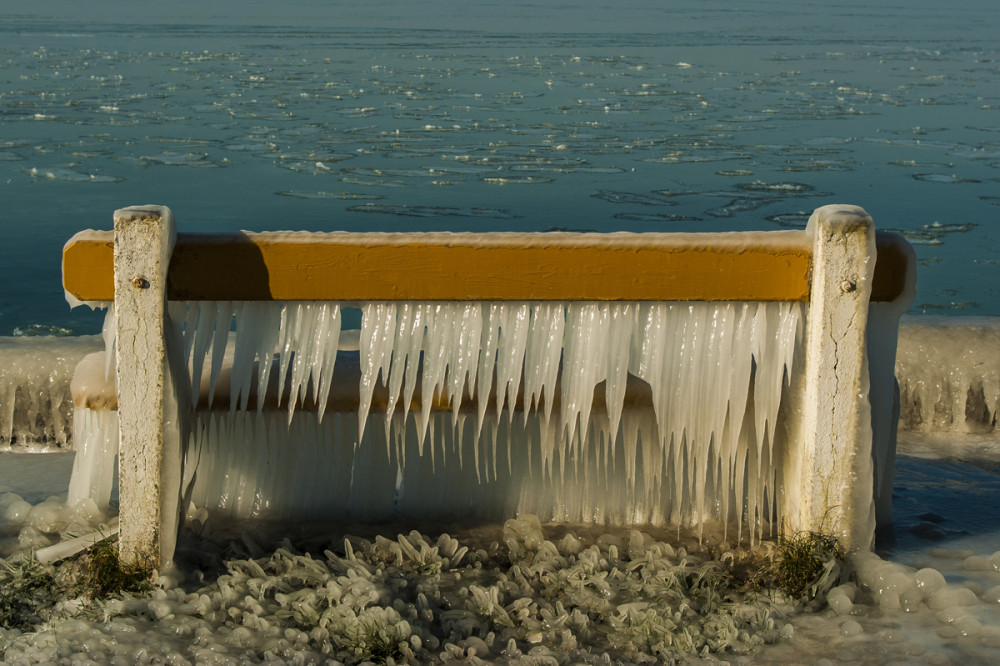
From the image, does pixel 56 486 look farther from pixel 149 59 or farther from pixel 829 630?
pixel 149 59

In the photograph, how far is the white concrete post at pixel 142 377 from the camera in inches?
125

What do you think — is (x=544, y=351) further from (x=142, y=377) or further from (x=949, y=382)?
(x=949, y=382)

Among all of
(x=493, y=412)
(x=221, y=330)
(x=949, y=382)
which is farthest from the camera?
(x=949, y=382)

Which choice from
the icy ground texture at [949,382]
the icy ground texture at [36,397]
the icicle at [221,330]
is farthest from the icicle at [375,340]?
the icy ground texture at [949,382]

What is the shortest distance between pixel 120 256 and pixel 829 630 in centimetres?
221

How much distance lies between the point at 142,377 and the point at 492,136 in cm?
1008

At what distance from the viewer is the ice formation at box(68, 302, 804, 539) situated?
3424 millimetres

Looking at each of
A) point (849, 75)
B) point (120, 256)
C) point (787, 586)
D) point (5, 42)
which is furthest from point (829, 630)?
point (5, 42)

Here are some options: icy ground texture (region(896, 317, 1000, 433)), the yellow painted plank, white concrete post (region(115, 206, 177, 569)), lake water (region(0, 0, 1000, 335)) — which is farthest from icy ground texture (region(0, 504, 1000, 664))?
lake water (region(0, 0, 1000, 335))

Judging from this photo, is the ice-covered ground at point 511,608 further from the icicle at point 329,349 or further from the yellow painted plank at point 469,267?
the yellow painted plank at point 469,267

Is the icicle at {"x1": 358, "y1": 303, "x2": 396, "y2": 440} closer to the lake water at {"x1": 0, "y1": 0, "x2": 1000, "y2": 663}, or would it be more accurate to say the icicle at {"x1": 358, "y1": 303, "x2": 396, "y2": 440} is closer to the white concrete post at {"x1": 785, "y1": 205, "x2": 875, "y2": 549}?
the lake water at {"x1": 0, "y1": 0, "x2": 1000, "y2": 663}

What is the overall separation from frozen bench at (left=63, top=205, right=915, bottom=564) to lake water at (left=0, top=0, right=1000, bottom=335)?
Result: 394cm

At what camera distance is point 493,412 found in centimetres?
375

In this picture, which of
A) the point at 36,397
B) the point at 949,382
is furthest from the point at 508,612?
the point at 949,382
